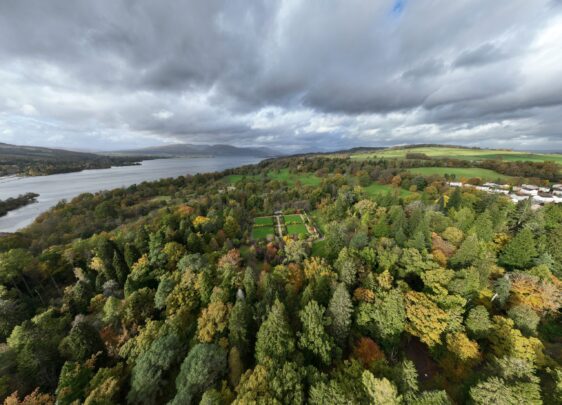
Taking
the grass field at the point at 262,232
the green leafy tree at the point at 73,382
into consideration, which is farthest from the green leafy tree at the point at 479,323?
the grass field at the point at 262,232

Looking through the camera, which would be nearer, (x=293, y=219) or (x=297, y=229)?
Result: (x=297, y=229)

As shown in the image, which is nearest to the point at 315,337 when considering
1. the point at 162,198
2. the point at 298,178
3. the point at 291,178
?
the point at 162,198

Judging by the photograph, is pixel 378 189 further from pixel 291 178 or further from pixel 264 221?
pixel 264 221

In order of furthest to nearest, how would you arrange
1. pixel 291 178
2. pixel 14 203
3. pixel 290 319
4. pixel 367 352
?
pixel 291 178 → pixel 14 203 → pixel 290 319 → pixel 367 352

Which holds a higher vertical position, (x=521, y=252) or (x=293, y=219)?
(x=521, y=252)

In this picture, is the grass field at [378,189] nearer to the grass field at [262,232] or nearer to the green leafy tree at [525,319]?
the grass field at [262,232]

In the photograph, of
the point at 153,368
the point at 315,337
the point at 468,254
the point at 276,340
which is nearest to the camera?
the point at 153,368

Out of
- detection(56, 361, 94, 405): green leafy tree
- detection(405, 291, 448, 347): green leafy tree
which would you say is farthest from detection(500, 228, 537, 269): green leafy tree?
detection(56, 361, 94, 405): green leafy tree
